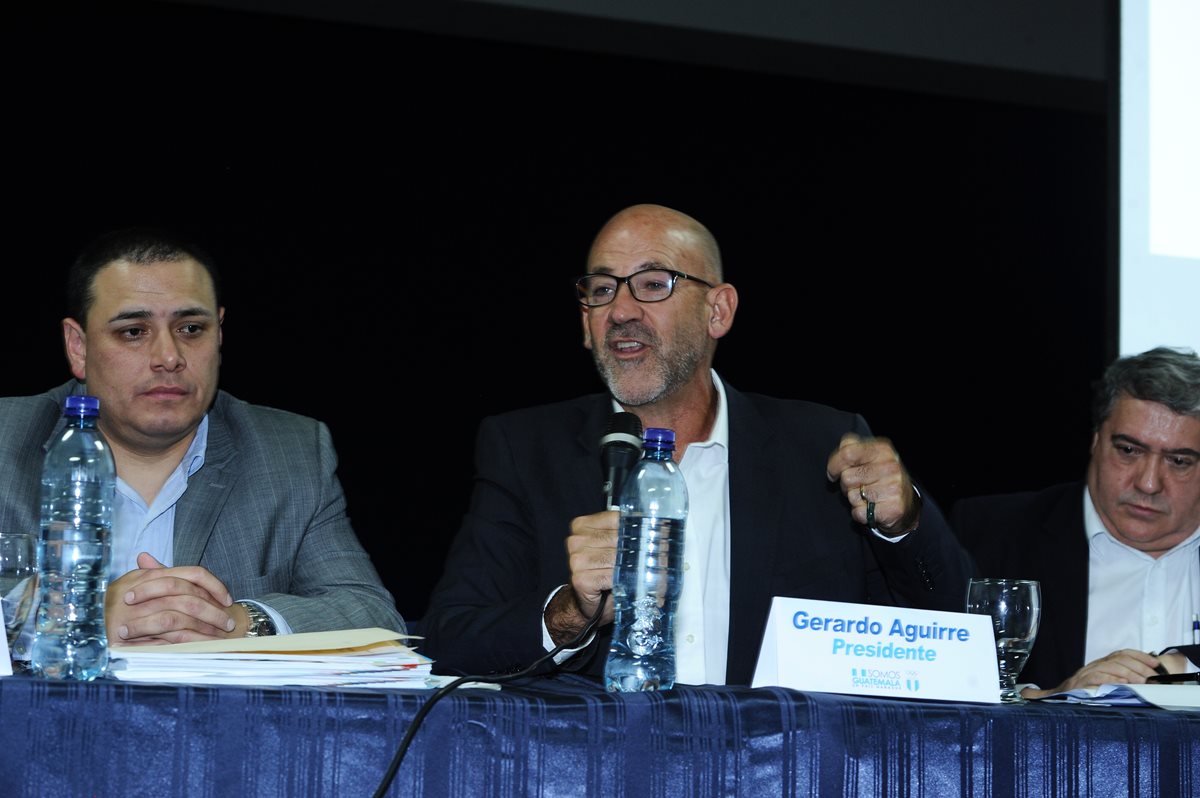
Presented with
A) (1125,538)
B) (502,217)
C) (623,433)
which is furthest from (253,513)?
(502,217)

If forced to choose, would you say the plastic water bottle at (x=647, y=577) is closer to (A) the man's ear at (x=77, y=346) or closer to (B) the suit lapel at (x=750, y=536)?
(B) the suit lapel at (x=750, y=536)

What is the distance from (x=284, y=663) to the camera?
1.21 m

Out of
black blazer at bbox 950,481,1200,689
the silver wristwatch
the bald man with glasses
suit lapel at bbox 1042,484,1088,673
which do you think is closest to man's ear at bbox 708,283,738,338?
the bald man with glasses

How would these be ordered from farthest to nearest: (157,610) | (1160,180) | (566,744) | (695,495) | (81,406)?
(1160,180)
(695,495)
(157,610)
(81,406)
(566,744)

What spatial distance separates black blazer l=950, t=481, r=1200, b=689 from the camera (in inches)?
97.4

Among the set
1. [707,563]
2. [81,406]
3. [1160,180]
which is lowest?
[707,563]

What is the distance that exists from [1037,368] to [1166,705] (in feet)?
11.5

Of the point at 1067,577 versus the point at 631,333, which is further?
the point at 1067,577

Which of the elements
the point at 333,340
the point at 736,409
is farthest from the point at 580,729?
the point at 333,340

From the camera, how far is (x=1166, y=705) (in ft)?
4.63

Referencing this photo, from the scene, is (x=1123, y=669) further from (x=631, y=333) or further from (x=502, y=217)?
(x=502, y=217)

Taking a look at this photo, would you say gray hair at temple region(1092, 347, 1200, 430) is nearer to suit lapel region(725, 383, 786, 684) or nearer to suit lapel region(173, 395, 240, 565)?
suit lapel region(725, 383, 786, 684)

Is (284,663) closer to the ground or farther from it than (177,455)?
closer to the ground

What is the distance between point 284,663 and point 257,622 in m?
0.63
